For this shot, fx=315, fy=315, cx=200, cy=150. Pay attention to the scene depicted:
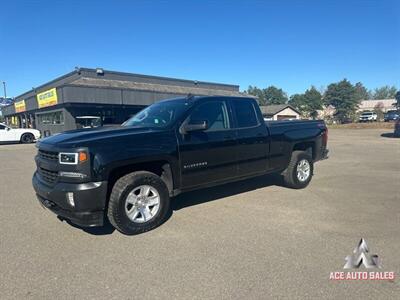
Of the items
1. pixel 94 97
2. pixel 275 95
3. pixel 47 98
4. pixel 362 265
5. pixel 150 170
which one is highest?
pixel 275 95

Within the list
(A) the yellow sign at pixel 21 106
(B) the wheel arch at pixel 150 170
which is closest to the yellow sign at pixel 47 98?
(A) the yellow sign at pixel 21 106

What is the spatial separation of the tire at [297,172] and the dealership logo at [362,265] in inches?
110

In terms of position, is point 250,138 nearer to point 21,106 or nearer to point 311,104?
point 21,106

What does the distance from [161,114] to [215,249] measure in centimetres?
251

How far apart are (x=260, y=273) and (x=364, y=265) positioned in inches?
48.0

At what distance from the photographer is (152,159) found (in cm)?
454

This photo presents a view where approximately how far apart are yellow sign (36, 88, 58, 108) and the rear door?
24348 millimetres

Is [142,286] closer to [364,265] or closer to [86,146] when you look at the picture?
[86,146]

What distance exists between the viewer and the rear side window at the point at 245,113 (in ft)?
19.1

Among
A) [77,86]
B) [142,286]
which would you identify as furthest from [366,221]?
[77,86]

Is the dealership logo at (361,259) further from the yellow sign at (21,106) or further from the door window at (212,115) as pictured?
the yellow sign at (21,106)

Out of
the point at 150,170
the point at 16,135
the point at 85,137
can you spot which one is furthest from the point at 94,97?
the point at 85,137

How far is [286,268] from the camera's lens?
11.3 ft

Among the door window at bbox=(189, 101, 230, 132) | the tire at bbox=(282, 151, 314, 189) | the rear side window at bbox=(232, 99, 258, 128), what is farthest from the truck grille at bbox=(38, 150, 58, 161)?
the tire at bbox=(282, 151, 314, 189)
